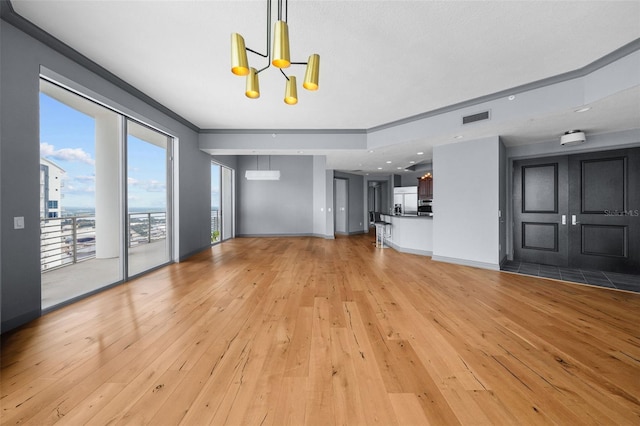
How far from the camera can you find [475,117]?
163 inches

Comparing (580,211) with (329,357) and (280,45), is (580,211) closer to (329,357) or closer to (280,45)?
(329,357)

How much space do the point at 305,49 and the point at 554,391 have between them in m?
3.58

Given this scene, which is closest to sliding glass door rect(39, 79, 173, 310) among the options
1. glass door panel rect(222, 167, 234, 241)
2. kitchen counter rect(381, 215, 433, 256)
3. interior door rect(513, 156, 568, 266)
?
glass door panel rect(222, 167, 234, 241)

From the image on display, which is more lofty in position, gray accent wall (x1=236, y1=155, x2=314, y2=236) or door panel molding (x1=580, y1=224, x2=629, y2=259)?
gray accent wall (x1=236, y1=155, x2=314, y2=236)

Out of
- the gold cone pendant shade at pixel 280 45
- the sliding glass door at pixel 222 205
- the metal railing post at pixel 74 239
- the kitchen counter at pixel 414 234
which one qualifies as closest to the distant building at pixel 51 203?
the metal railing post at pixel 74 239

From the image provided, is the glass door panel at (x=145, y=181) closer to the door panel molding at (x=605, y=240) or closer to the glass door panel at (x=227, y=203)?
the glass door panel at (x=227, y=203)

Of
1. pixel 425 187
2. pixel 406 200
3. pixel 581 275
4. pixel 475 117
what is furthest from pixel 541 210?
pixel 406 200

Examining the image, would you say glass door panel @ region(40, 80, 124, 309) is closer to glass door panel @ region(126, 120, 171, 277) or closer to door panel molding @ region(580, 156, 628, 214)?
glass door panel @ region(126, 120, 171, 277)

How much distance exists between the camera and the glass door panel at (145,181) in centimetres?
396

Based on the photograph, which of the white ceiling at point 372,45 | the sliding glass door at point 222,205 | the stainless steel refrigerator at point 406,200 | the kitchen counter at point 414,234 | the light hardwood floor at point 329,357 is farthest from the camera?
the stainless steel refrigerator at point 406,200

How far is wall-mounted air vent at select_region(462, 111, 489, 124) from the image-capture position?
4016 millimetres

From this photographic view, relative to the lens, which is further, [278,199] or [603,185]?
[278,199]

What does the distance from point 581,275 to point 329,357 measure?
493 centimetres

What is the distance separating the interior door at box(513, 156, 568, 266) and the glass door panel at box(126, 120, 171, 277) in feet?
24.0
